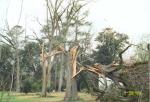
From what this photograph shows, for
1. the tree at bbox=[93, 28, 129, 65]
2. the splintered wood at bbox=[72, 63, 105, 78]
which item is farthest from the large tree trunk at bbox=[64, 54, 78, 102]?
the tree at bbox=[93, 28, 129, 65]

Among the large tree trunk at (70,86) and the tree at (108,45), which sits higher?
the tree at (108,45)

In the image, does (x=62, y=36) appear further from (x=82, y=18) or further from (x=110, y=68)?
(x=110, y=68)

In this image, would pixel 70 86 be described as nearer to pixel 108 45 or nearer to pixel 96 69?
pixel 96 69

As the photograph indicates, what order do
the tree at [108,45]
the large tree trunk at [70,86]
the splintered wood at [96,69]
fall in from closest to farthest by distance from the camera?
the splintered wood at [96,69], the large tree trunk at [70,86], the tree at [108,45]

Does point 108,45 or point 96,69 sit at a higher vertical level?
point 108,45

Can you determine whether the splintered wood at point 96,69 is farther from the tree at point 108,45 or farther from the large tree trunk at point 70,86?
the tree at point 108,45

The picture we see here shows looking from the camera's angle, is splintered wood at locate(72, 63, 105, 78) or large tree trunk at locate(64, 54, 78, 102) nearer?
splintered wood at locate(72, 63, 105, 78)

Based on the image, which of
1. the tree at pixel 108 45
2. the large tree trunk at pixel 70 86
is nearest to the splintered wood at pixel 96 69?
the large tree trunk at pixel 70 86

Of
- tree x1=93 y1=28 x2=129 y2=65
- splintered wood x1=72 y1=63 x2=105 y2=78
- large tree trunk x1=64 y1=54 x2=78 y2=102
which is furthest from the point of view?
tree x1=93 y1=28 x2=129 y2=65

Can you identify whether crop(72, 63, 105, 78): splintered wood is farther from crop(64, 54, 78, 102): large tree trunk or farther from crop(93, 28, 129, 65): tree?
crop(93, 28, 129, 65): tree

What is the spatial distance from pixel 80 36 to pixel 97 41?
2.22m

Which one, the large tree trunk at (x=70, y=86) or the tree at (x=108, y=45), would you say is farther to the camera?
the tree at (x=108, y=45)

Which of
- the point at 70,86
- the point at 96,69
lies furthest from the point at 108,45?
the point at 96,69

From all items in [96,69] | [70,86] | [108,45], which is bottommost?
[70,86]
